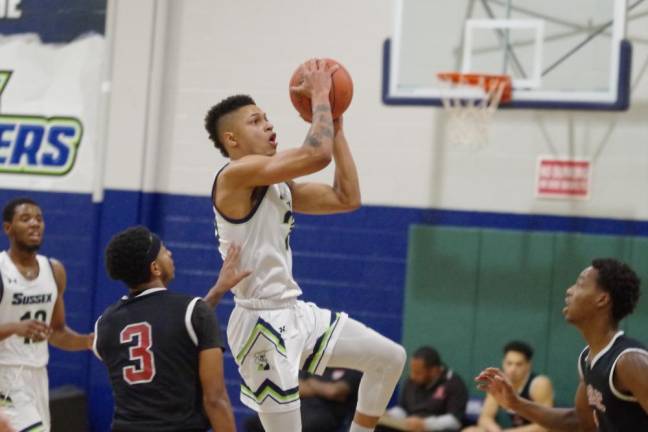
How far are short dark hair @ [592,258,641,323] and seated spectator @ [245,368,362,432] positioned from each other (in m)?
3.87

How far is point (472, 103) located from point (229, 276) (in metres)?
3.81

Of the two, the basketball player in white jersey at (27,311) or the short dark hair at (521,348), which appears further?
the short dark hair at (521,348)

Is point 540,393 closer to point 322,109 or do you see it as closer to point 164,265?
point 322,109

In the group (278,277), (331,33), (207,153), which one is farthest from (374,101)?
(278,277)

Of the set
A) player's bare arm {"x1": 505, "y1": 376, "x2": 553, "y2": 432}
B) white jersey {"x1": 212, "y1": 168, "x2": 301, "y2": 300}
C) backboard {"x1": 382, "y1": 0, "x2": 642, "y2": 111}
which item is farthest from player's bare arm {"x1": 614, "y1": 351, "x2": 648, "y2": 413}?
player's bare arm {"x1": 505, "y1": 376, "x2": 553, "y2": 432}

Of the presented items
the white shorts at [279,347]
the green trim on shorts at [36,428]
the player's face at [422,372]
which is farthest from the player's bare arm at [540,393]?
the green trim on shorts at [36,428]

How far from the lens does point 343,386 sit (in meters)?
8.21

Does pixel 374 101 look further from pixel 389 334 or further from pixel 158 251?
pixel 158 251

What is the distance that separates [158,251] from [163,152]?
16.9 ft

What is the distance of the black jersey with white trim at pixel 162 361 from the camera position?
165 inches

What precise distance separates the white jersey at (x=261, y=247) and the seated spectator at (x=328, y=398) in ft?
10.9

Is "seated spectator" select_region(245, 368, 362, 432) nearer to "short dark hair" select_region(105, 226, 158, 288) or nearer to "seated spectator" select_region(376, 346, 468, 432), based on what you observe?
"seated spectator" select_region(376, 346, 468, 432)

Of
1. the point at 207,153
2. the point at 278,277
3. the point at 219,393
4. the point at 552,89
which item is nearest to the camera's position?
the point at 219,393

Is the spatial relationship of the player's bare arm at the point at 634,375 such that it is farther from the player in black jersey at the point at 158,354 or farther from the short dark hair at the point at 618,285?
the player in black jersey at the point at 158,354
